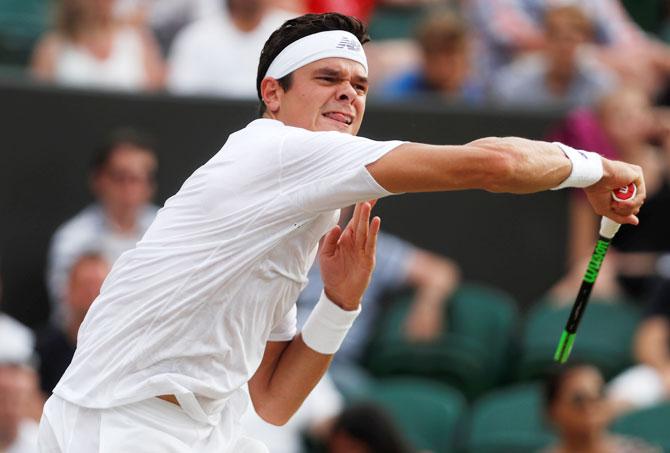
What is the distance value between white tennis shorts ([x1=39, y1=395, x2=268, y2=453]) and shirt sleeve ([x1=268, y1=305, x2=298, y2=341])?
1.78ft

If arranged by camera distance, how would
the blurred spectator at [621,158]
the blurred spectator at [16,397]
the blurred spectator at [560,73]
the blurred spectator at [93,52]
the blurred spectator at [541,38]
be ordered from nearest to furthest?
the blurred spectator at [16,397]
the blurred spectator at [621,158]
the blurred spectator at [93,52]
the blurred spectator at [560,73]
the blurred spectator at [541,38]

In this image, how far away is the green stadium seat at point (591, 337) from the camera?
8.74 metres

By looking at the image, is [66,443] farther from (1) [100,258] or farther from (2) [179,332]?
(1) [100,258]

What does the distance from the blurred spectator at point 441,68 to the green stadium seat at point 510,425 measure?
2.33m

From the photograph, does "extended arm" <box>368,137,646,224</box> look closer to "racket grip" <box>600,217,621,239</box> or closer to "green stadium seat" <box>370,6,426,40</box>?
"racket grip" <box>600,217,621,239</box>

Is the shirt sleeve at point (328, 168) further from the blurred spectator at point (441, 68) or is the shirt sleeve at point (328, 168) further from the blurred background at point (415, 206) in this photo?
the blurred spectator at point (441, 68)

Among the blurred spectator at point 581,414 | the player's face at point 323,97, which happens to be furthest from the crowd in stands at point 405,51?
the player's face at point 323,97

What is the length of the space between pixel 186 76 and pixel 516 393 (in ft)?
9.83

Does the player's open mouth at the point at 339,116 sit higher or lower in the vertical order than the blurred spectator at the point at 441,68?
higher

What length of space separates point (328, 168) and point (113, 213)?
489 cm

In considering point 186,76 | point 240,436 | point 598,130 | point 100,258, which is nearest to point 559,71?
point 598,130

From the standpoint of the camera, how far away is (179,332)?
443 cm

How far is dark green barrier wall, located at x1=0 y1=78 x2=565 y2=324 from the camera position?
9359 mm

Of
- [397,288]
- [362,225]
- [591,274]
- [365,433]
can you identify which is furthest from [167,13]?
[591,274]
